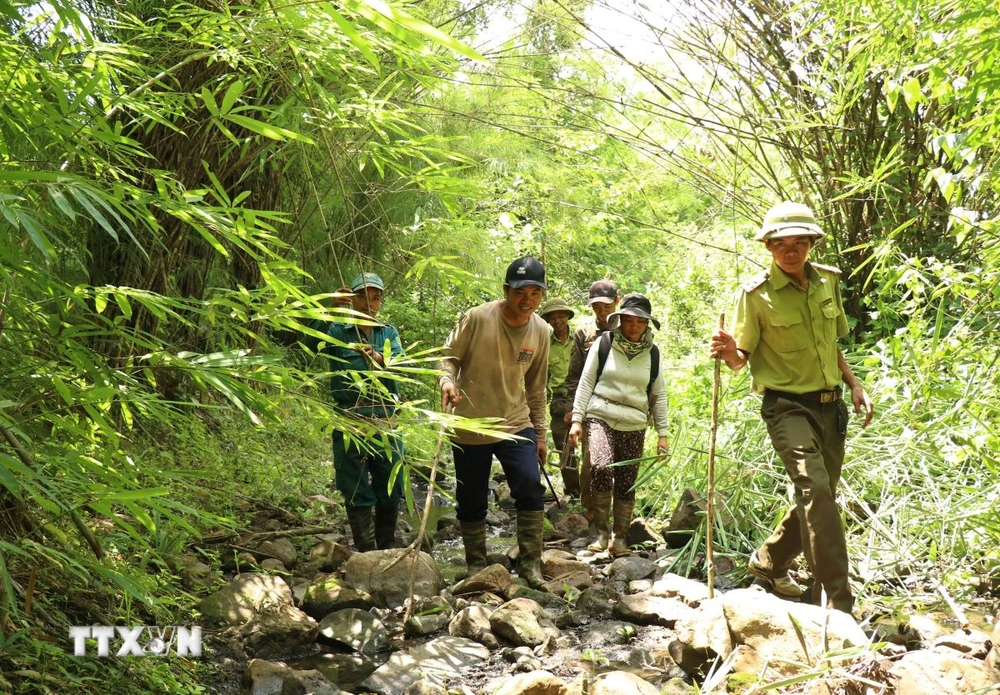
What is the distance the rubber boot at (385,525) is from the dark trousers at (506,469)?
1.88 ft

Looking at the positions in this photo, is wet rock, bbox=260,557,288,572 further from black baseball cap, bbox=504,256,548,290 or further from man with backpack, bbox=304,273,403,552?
black baseball cap, bbox=504,256,548,290

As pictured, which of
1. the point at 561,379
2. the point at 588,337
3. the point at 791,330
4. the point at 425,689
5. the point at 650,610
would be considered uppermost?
the point at 791,330

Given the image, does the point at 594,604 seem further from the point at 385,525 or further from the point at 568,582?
the point at 385,525

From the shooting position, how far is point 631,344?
20.4 feet

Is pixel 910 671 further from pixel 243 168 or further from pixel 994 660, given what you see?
pixel 243 168

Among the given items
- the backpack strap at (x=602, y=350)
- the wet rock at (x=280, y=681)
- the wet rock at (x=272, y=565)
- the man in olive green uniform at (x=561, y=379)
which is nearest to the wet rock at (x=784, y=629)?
the wet rock at (x=280, y=681)

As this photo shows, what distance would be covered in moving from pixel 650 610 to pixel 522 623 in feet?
2.46

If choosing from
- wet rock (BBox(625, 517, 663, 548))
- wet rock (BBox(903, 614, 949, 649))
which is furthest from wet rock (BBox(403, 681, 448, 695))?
wet rock (BBox(625, 517, 663, 548))

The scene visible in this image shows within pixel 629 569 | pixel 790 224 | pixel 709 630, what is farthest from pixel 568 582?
pixel 790 224

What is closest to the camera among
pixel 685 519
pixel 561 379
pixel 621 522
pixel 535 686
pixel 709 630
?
pixel 535 686

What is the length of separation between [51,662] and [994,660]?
339cm

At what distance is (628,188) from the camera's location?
47.3 ft

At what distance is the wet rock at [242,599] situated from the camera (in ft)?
14.4

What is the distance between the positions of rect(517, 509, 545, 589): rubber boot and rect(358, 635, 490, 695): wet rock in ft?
3.40
